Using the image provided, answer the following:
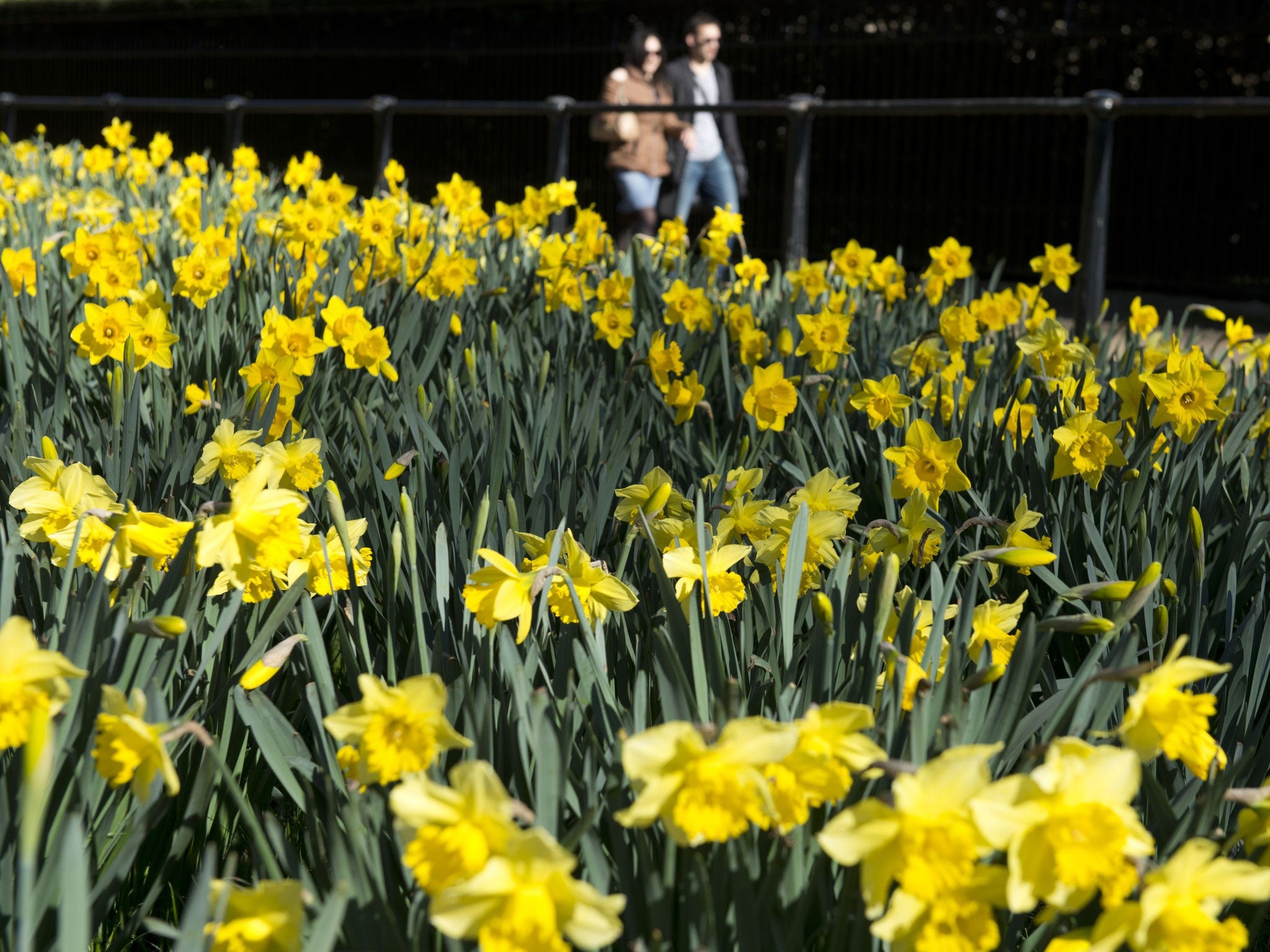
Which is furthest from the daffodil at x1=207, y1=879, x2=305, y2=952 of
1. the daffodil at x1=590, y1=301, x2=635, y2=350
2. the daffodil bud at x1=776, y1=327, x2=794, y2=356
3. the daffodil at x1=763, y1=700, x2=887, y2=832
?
the daffodil at x1=590, y1=301, x2=635, y2=350

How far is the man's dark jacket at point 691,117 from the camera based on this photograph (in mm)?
7160

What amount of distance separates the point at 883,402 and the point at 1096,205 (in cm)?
272

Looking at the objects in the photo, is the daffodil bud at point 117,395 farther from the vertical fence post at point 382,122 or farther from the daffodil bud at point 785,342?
the vertical fence post at point 382,122

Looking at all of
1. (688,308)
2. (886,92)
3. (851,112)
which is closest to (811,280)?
A: (688,308)

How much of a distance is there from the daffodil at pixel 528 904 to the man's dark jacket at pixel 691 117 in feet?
20.4

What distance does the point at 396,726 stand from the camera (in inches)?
38.4

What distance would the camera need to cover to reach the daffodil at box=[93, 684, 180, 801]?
3.10 ft

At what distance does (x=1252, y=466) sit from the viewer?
2.22 meters

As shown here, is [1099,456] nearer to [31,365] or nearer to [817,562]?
[817,562]

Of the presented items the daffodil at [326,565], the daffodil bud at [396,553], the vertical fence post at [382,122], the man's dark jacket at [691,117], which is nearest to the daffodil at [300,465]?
the daffodil at [326,565]

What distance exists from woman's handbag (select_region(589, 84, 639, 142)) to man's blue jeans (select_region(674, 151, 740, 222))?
1.25 ft

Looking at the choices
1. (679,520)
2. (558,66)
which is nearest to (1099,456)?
(679,520)

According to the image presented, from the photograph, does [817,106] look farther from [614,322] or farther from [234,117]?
[234,117]

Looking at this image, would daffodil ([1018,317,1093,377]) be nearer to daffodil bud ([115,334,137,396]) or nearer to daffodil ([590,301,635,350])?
daffodil ([590,301,635,350])
